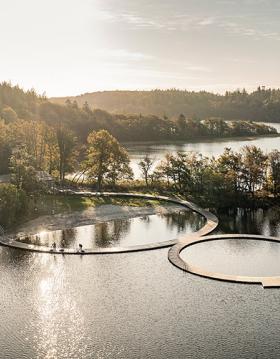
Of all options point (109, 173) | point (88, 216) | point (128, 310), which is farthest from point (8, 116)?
point (128, 310)

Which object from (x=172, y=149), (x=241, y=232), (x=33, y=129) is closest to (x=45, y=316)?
(x=241, y=232)

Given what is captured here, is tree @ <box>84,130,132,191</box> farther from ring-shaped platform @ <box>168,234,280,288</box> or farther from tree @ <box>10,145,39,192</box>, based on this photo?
ring-shaped platform @ <box>168,234,280,288</box>

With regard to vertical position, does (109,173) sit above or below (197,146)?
below

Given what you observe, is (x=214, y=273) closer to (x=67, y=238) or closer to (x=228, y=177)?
(x=67, y=238)

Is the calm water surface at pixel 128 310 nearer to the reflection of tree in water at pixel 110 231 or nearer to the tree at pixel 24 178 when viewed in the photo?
the reflection of tree in water at pixel 110 231

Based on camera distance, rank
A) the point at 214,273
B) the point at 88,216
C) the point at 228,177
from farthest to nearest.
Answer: the point at 228,177 < the point at 88,216 < the point at 214,273

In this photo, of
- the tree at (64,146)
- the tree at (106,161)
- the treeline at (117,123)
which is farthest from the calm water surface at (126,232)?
the treeline at (117,123)

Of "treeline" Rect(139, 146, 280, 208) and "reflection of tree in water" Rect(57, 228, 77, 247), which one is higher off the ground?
"treeline" Rect(139, 146, 280, 208)

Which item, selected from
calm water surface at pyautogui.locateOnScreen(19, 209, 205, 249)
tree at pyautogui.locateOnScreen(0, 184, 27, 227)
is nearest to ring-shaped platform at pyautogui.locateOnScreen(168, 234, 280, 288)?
calm water surface at pyautogui.locateOnScreen(19, 209, 205, 249)
